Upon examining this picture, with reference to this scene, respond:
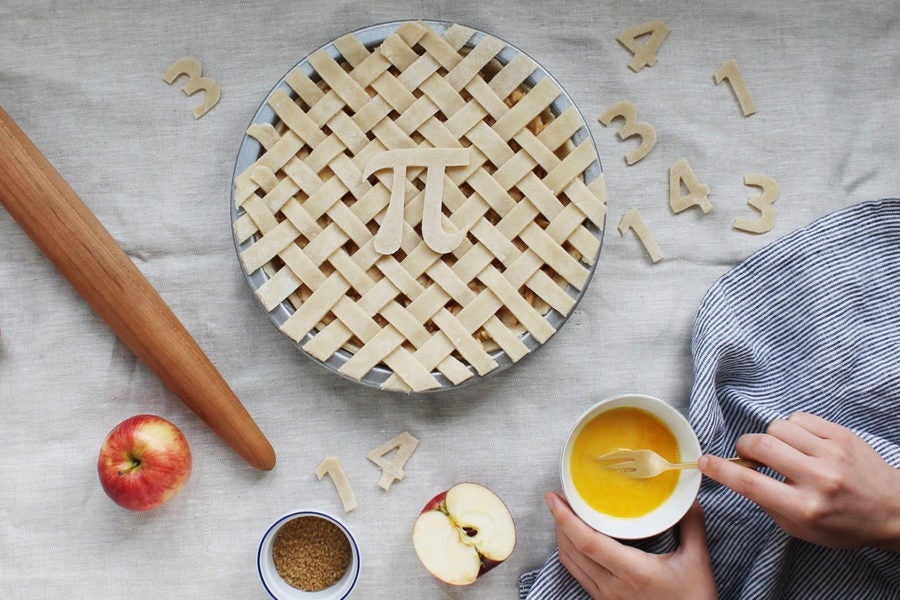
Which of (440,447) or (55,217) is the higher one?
(55,217)

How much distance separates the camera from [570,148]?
0.87m

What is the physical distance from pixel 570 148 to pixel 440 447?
0.38 meters

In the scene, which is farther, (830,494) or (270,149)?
(270,149)

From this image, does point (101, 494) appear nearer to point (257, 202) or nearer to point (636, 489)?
point (257, 202)

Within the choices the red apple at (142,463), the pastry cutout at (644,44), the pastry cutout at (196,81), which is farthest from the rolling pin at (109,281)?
the pastry cutout at (644,44)

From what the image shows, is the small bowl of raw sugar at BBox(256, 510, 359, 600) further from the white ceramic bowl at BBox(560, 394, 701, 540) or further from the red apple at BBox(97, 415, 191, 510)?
the white ceramic bowl at BBox(560, 394, 701, 540)

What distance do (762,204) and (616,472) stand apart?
0.37 m

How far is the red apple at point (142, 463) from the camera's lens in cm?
88

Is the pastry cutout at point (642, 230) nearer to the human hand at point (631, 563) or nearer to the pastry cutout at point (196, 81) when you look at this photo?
the human hand at point (631, 563)

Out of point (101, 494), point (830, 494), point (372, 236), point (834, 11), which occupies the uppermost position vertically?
point (834, 11)

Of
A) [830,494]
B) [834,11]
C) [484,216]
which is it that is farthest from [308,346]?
[834,11]

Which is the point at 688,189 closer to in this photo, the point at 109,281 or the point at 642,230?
the point at 642,230

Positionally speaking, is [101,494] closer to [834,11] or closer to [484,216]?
[484,216]

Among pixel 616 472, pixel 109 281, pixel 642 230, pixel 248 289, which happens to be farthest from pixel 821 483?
pixel 109 281
